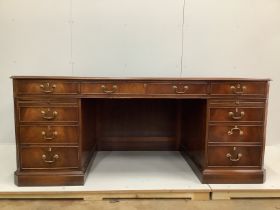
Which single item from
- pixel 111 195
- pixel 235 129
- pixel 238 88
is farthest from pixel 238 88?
pixel 111 195

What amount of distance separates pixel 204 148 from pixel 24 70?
1840mm

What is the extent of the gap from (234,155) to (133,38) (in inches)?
56.0

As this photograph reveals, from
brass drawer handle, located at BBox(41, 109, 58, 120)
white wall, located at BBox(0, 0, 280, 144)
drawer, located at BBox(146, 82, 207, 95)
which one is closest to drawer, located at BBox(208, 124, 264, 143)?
drawer, located at BBox(146, 82, 207, 95)

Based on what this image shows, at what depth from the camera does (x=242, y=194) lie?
184 cm

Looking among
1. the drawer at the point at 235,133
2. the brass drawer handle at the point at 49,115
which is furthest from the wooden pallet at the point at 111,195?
the brass drawer handle at the point at 49,115

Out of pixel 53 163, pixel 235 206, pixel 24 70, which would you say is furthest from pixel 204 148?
pixel 24 70

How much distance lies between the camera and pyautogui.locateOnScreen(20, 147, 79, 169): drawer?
1812 mm

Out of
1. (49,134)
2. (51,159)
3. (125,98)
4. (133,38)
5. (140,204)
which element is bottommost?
(140,204)

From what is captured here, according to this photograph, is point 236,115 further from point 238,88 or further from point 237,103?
point 238,88

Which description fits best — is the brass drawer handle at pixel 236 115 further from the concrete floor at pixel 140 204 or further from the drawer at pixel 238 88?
the concrete floor at pixel 140 204

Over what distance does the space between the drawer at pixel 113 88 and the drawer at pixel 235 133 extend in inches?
22.5

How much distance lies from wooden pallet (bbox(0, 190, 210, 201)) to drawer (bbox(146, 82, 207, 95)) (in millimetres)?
668

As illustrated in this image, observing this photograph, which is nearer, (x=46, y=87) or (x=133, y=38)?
(x=46, y=87)

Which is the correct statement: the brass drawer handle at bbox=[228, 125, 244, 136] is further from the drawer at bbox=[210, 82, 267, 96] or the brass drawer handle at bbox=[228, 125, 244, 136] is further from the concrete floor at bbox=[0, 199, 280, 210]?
the concrete floor at bbox=[0, 199, 280, 210]
